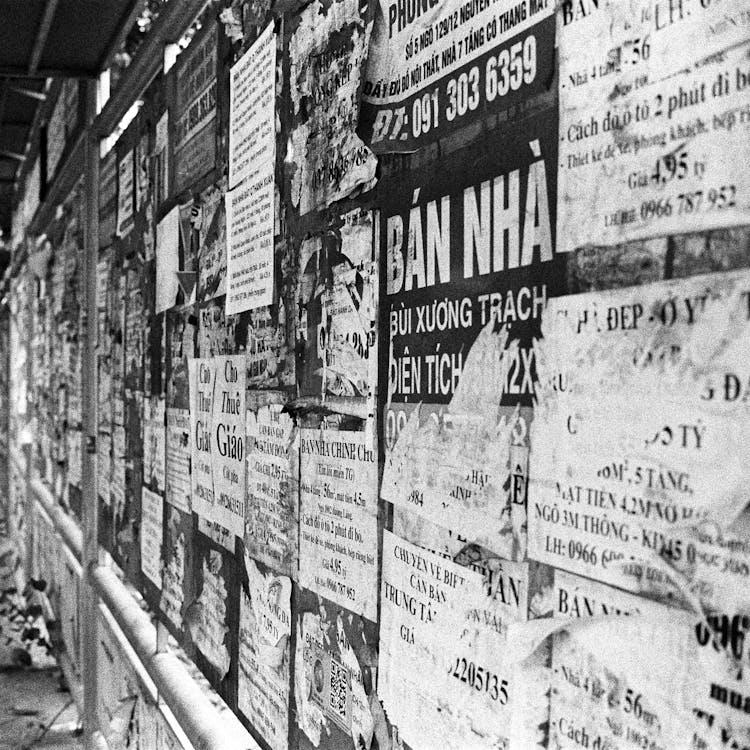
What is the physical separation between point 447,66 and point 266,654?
0.95 m

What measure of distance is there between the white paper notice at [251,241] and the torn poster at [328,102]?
0.14 m

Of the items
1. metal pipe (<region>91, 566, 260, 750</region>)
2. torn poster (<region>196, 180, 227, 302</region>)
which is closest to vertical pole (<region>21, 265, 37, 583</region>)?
metal pipe (<region>91, 566, 260, 750</region>)

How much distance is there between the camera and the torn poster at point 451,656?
0.84 m

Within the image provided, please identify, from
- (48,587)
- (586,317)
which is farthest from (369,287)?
(48,587)

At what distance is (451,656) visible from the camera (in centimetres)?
95

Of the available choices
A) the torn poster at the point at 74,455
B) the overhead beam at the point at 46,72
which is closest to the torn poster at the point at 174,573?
the overhead beam at the point at 46,72

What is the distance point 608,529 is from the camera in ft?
2.34

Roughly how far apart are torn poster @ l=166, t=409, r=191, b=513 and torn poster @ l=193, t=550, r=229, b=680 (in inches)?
8.3

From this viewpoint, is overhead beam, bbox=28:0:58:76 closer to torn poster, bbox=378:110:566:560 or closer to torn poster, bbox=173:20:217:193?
torn poster, bbox=173:20:217:193

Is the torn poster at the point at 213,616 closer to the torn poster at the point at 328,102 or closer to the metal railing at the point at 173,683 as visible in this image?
the metal railing at the point at 173,683

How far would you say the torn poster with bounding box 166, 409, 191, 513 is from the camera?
2.08 m

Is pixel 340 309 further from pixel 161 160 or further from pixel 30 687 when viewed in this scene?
pixel 30 687

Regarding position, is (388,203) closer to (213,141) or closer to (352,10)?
(352,10)

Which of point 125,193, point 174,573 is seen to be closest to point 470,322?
point 174,573
